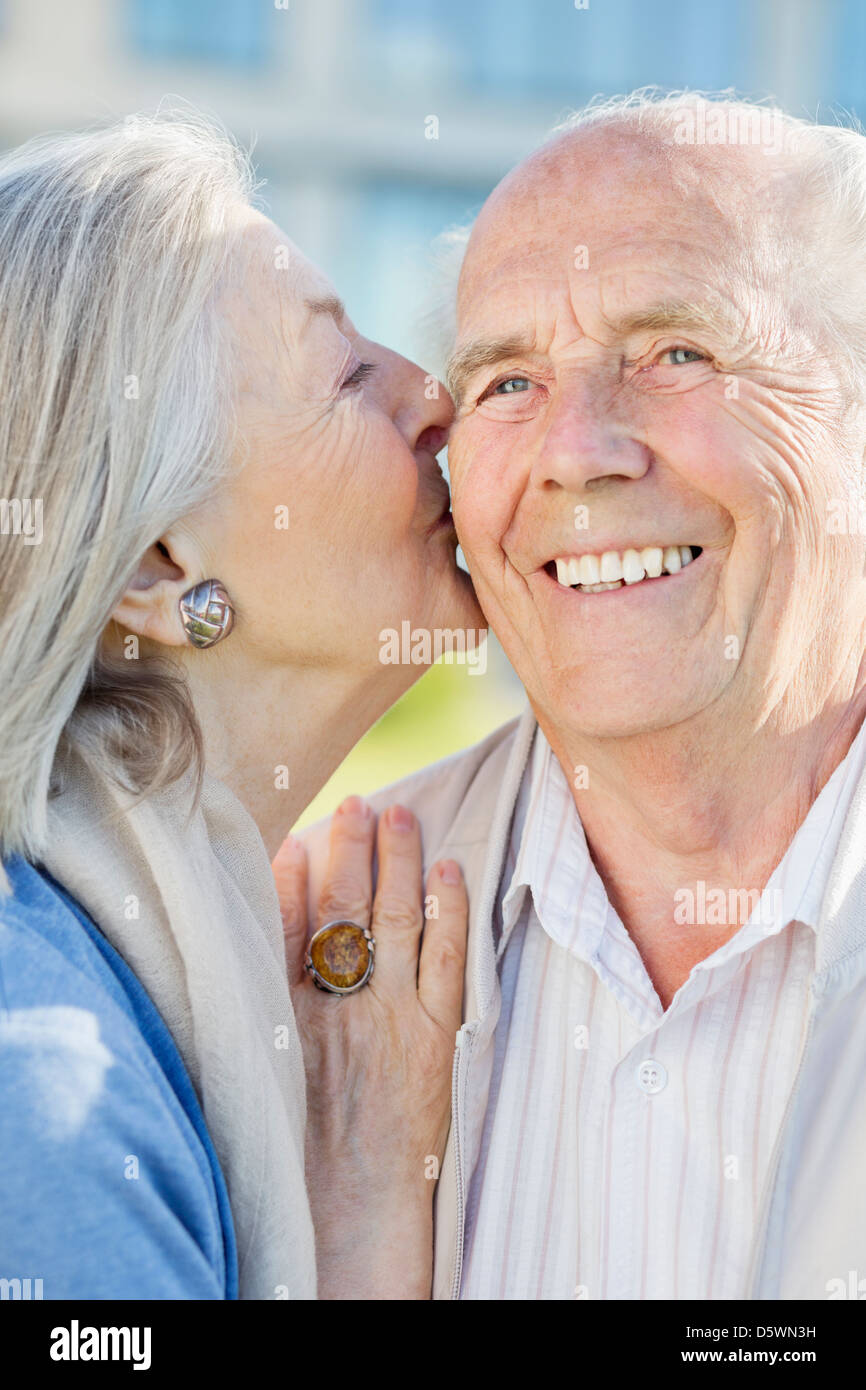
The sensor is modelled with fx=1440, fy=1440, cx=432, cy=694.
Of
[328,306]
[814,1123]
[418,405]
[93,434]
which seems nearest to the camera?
[814,1123]

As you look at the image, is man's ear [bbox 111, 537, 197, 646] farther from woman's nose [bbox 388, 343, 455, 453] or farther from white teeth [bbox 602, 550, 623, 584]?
white teeth [bbox 602, 550, 623, 584]

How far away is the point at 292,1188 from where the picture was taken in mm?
1874

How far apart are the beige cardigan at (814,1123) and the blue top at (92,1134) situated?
1.33 feet

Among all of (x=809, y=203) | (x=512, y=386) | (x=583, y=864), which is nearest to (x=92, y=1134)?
(x=583, y=864)

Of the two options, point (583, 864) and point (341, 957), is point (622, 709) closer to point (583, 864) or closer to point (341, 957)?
point (583, 864)

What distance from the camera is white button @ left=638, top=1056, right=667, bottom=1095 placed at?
2023 mm

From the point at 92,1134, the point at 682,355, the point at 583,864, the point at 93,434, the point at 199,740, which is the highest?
the point at 682,355

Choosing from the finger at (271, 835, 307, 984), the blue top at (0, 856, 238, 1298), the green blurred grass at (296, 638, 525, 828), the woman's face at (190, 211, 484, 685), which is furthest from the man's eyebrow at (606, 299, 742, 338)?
the green blurred grass at (296, 638, 525, 828)

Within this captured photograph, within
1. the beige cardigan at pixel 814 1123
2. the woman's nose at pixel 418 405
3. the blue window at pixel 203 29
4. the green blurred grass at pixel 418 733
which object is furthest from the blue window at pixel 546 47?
the beige cardigan at pixel 814 1123

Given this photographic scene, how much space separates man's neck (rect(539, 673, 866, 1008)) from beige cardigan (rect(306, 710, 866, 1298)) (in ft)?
0.44

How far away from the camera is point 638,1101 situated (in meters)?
2.03

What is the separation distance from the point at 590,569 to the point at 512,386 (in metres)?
0.34
